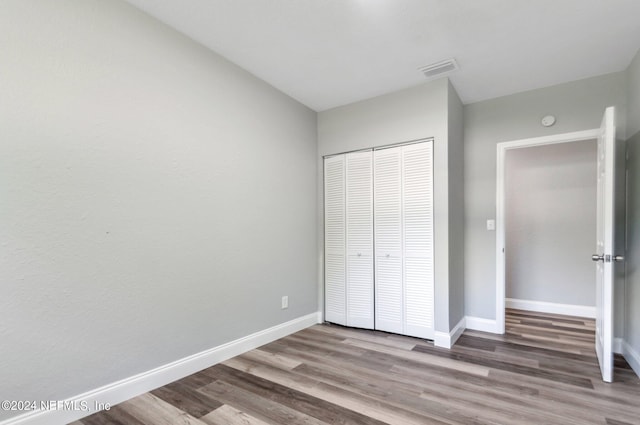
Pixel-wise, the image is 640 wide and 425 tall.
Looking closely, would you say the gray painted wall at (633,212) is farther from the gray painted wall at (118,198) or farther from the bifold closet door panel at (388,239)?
the gray painted wall at (118,198)

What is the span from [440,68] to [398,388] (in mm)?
2664

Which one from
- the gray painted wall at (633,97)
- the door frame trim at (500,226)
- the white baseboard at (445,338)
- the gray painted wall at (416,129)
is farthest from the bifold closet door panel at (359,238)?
the gray painted wall at (633,97)

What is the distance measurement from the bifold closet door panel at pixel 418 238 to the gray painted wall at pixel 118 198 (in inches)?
56.3

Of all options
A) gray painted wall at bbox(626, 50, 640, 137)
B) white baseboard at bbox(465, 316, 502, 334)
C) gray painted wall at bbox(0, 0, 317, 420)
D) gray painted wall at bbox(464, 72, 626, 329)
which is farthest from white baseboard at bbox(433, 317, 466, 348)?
gray painted wall at bbox(626, 50, 640, 137)

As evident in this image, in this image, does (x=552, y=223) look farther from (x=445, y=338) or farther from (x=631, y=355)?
(x=445, y=338)

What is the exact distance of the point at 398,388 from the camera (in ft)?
7.26

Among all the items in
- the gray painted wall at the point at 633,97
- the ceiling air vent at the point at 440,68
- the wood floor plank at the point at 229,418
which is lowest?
the wood floor plank at the point at 229,418

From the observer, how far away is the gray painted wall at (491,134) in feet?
10.2

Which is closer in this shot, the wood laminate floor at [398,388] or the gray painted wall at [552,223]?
the wood laminate floor at [398,388]

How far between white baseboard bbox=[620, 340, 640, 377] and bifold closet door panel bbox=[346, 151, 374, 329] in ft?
6.93

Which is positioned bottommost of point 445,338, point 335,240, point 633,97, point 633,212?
point 445,338

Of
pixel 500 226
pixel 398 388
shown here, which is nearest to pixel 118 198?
pixel 398 388

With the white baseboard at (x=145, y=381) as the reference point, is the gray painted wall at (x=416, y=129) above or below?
above

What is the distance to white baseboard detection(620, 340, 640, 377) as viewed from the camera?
7.88 ft
